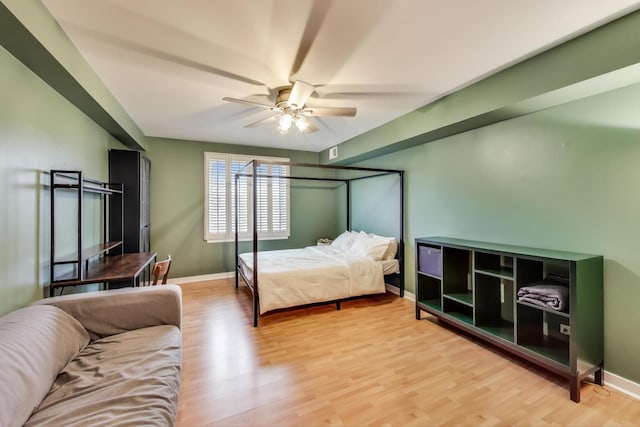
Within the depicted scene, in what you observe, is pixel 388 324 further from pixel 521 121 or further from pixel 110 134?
pixel 110 134

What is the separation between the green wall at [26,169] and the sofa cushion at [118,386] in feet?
2.33

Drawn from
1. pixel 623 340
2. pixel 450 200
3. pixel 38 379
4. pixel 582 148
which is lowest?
pixel 623 340

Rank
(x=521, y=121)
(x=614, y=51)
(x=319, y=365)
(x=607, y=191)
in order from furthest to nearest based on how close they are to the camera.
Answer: (x=521, y=121)
(x=319, y=365)
(x=607, y=191)
(x=614, y=51)

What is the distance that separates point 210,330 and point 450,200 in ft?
10.6

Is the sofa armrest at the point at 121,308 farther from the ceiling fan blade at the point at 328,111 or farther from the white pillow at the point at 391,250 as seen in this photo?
the white pillow at the point at 391,250

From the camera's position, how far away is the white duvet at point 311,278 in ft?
10.6

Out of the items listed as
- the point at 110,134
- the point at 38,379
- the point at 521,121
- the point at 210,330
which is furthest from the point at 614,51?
the point at 110,134

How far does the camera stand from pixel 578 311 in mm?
1934

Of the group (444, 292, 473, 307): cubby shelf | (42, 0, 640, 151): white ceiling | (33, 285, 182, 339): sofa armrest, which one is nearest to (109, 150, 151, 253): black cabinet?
(42, 0, 640, 151): white ceiling

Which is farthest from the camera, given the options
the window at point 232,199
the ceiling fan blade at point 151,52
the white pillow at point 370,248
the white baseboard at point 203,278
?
the window at point 232,199

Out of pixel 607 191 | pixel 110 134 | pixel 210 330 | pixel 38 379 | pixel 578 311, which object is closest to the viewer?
pixel 38 379

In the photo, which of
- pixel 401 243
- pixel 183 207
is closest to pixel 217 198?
pixel 183 207

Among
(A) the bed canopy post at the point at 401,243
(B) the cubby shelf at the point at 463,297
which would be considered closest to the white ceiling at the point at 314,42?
(A) the bed canopy post at the point at 401,243

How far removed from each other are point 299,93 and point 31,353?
238 centimetres
